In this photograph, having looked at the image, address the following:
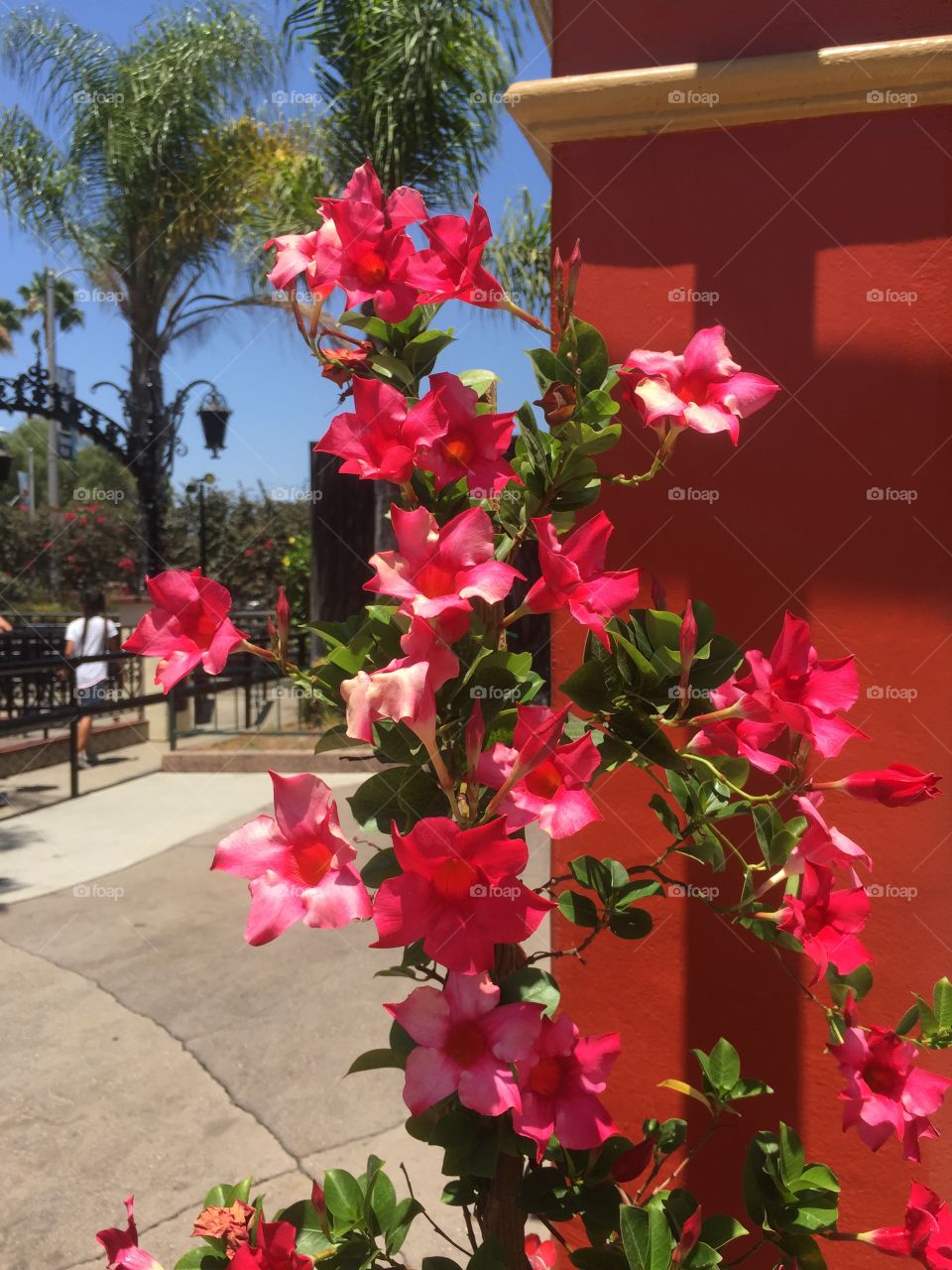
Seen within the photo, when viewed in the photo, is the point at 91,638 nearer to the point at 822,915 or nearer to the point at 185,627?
the point at 185,627

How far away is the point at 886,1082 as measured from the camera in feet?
3.87

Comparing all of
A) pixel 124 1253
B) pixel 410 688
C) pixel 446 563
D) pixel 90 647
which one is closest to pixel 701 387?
pixel 446 563

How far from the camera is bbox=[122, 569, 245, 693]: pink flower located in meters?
1.06

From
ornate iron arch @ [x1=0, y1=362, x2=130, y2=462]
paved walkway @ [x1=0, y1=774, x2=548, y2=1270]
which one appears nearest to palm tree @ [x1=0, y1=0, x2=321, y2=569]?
ornate iron arch @ [x1=0, y1=362, x2=130, y2=462]

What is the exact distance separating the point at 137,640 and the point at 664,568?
1.07 metres

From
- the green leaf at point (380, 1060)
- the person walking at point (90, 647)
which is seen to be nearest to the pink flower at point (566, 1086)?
the green leaf at point (380, 1060)

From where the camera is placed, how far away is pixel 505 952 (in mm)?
1172

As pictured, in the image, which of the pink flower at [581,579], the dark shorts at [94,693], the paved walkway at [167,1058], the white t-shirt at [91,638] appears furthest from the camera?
the white t-shirt at [91,638]

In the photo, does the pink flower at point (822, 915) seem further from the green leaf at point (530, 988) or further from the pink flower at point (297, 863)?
the pink flower at point (297, 863)

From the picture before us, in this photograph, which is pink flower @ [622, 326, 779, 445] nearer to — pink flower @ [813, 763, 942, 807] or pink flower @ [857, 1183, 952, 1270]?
pink flower @ [813, 763, 942, 807]

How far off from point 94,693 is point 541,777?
27.2 ft

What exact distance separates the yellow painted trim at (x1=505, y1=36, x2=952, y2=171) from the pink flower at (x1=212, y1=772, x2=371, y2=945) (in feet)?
4.68

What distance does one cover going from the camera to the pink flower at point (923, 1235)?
1.17 m

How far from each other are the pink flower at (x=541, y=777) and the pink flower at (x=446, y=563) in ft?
0.42
